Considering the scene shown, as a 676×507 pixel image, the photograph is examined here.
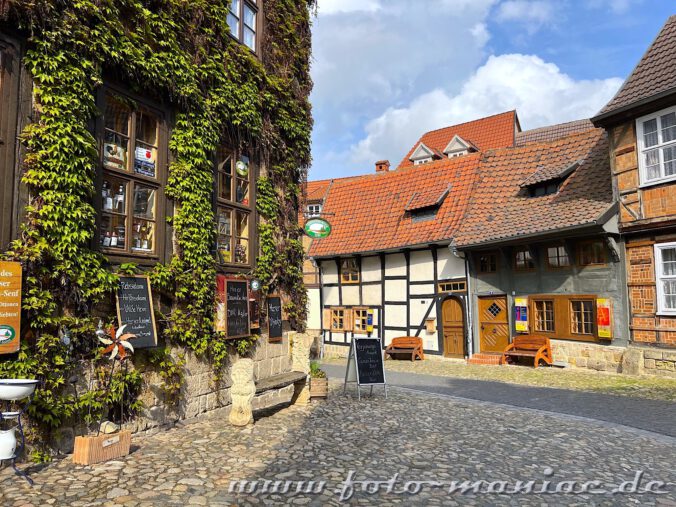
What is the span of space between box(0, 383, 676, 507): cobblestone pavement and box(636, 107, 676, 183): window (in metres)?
7.22

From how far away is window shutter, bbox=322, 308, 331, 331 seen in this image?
66.2 feet

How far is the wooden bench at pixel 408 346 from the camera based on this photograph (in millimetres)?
17141

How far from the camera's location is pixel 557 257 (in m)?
14.3

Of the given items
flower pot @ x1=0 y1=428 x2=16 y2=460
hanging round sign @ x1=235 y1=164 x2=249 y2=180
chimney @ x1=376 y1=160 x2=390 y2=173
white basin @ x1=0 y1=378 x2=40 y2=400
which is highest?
chimney @ x1=376 y1=160 x2=390 y2=173

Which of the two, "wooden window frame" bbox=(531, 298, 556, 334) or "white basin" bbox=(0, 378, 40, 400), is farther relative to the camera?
"wooden window frame" bbox=(531, 298, 556, 334)

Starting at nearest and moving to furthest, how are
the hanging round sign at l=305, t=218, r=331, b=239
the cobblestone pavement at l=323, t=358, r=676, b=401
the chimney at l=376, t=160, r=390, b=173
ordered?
the hanging round sign at l=305, t=218, r=331, b=239
the cobblestone pavement at l=323, t=358, r=676, b=401
the chimney at l=376, t=160, r=390, b=173

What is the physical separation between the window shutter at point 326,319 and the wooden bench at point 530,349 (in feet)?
24.0

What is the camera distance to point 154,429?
627 cm

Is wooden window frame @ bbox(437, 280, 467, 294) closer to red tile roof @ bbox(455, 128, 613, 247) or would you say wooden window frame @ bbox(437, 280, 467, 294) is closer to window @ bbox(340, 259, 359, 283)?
red tile roof @ bbox(455, 128, 613, 247)

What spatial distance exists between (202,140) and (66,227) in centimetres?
256

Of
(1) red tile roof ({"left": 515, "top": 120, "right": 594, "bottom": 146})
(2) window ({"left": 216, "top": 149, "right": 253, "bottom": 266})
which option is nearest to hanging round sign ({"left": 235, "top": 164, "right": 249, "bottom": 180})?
(2) window ({"left": 216, "top": 149, "right": 253, "bottom": 266})

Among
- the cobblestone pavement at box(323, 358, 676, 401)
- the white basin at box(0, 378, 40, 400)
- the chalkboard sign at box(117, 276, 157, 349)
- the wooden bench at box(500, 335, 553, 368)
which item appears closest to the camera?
the white basin at box(0, 378, 40, 400)

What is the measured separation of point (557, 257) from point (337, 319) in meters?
8.79

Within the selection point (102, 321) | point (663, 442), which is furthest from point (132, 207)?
point (663, 442)
